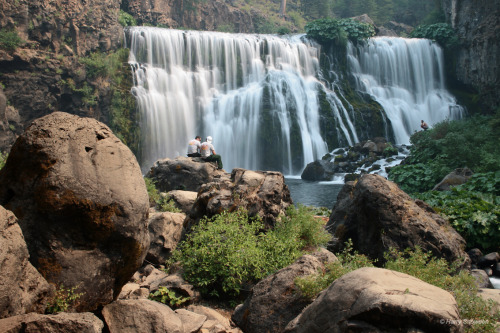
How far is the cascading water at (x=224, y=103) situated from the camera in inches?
961

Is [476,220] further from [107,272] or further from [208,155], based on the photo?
[208,155]

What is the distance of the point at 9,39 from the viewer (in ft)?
60.5

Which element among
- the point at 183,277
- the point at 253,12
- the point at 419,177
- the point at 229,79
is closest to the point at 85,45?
the point at 229,79

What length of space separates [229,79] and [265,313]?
24532 mm

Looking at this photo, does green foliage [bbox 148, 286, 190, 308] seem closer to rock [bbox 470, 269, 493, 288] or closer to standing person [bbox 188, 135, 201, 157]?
rock [bbox 470, 269, 493, 288]

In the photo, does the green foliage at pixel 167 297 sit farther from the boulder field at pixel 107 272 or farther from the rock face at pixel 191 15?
the rock face at pixel 191 15

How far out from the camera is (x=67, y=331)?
3.14 metres

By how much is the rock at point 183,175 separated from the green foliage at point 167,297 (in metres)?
7.30

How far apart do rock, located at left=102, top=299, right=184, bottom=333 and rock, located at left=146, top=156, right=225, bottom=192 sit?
27.6 ft

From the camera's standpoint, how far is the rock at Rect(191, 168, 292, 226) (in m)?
6.72

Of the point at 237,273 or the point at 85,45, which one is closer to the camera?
the point at 237,273

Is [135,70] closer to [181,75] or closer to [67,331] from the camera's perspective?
[181,75]

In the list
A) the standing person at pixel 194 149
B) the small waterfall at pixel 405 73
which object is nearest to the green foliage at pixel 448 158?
the standing person at pixel 194 149

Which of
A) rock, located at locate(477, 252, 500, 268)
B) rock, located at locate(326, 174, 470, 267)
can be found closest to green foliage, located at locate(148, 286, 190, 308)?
rock, located at locate(326, 174, 470, 267)
